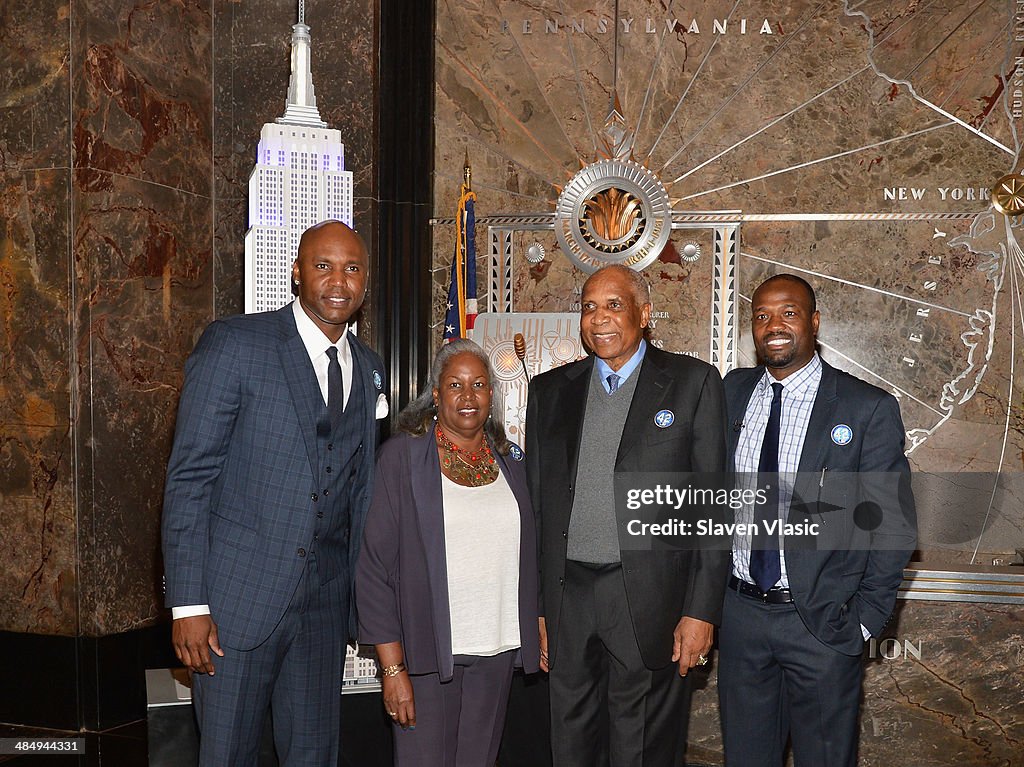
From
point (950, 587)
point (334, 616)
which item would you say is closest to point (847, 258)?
point (950, 587)

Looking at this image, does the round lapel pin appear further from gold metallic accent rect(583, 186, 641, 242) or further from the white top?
gold metallic accent rect(583, 186, 641, 242)

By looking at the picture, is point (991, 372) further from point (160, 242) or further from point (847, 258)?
point (160, 242)

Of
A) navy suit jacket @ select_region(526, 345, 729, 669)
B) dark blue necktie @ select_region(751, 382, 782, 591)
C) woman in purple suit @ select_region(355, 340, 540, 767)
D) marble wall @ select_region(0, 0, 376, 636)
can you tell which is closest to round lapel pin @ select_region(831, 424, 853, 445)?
dark blue necktie @ select_region(751, 382, 782, 591)

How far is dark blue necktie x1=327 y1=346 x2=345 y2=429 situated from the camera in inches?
99.6

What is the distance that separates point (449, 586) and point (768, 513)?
2.90ft

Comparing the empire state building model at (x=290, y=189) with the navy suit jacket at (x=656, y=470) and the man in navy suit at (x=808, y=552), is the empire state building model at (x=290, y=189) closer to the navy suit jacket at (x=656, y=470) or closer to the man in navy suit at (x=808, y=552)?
the navy suit jacket at (x=656, y=470)

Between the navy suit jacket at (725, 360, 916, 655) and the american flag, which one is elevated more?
the american flag

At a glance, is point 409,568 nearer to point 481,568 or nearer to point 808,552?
point 481,568

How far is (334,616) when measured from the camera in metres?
2.55

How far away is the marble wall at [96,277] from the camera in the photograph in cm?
395

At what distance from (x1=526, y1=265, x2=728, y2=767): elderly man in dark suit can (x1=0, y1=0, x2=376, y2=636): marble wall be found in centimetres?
226

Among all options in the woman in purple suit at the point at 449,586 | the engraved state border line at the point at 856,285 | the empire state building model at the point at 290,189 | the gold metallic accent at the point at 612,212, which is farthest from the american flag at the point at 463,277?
the woman in purple suit at the point at 449,586

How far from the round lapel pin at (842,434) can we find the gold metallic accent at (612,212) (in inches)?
88.7

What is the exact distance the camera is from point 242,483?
2.44 meters
